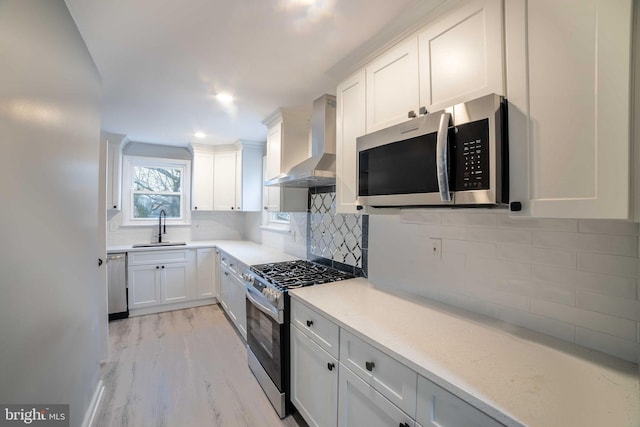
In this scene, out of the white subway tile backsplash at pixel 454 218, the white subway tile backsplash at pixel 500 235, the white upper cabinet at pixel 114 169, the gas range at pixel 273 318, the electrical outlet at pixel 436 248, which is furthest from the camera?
the white upper cabinet at pixel 114 169

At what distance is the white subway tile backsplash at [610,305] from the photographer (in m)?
0.95

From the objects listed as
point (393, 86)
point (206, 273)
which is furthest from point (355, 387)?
point (206, 273)

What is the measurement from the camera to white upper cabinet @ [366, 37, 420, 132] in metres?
1.34

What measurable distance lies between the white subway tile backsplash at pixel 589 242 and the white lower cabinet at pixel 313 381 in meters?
1.09

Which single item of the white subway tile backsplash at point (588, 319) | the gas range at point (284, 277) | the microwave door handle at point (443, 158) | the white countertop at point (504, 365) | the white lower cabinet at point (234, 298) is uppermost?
the microwave door handle at point (443, 158)

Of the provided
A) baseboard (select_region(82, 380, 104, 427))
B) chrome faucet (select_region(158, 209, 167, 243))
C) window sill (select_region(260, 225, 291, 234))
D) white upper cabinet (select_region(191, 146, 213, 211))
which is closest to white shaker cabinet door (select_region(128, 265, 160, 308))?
chrome faucet (select_region(158, 209, 167, 243))

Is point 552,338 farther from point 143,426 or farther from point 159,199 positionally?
point 159,199

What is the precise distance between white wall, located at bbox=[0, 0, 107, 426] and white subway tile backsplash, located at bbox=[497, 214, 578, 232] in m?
1.90

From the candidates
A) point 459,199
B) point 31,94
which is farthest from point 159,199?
point 459,199

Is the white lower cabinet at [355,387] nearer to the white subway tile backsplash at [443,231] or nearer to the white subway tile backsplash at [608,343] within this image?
the white subway tile backsplash at [608,343]

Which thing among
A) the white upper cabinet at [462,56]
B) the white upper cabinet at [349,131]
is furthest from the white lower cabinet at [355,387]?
the white upper cabinet at [462,56]

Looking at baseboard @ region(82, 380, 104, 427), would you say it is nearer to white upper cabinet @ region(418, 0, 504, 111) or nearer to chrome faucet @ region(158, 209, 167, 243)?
chrome faucet @ region(158, 209, 167, 243)

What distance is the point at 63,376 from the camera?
132 centimetres

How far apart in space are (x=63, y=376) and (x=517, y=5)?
247 centimetres
